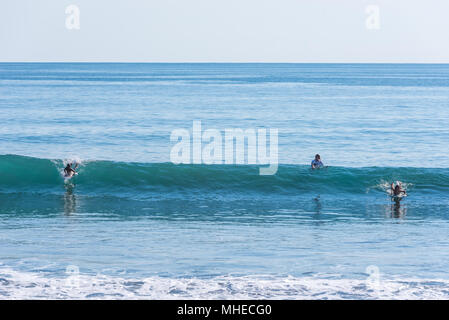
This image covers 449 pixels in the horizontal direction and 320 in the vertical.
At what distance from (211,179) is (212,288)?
18.1 meters

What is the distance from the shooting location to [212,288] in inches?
620

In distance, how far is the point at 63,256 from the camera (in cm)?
1856

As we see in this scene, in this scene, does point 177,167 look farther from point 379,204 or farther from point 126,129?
point 126,129

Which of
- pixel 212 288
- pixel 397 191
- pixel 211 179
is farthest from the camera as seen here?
pixel 211 179

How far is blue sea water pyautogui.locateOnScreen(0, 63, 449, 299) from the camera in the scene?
16.3m

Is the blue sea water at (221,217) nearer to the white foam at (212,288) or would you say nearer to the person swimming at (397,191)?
the white foam at (212,288)

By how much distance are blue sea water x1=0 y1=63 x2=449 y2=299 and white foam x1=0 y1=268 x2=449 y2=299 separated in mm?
49

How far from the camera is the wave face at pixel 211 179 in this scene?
105ft

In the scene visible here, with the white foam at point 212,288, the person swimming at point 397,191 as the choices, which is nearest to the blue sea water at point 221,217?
the white foam at point 212,288

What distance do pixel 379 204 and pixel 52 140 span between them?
2717cm

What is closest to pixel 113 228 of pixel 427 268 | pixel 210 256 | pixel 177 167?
pixel 210 256

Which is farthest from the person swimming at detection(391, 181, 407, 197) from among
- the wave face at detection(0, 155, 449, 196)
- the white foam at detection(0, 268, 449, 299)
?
the white foam at detection(0, 268, 449, 299)

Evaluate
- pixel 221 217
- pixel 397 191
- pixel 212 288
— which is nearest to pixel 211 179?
pixel 221 217

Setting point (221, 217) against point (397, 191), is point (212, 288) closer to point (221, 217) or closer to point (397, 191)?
point (221, 217)
